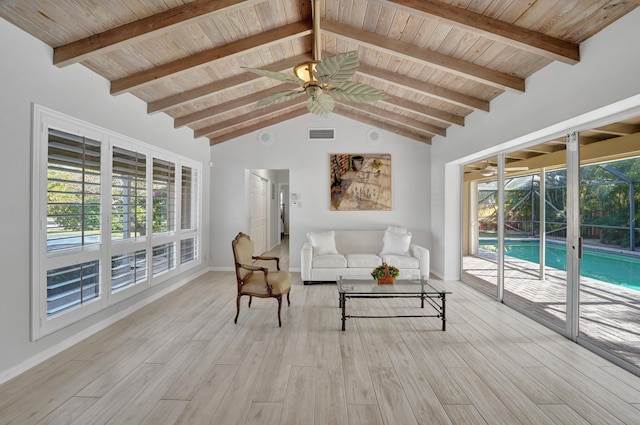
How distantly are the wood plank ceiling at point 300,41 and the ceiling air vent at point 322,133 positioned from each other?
5.05ft

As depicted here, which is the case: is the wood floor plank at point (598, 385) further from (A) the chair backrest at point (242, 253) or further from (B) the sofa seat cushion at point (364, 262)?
(A) the chair backrest at point (242, 253)

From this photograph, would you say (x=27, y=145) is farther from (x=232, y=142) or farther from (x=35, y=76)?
(x=232, y=142)

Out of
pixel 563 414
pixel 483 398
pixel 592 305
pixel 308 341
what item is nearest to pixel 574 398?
pixel 563 414

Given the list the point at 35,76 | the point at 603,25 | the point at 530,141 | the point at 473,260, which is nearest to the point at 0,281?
the point at 35,76

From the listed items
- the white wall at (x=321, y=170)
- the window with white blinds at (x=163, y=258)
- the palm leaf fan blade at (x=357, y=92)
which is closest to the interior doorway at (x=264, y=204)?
the white wall at (x=321, y=170)

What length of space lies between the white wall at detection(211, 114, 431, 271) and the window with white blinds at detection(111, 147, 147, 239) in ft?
7.28

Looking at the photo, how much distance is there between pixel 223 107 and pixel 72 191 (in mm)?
2531

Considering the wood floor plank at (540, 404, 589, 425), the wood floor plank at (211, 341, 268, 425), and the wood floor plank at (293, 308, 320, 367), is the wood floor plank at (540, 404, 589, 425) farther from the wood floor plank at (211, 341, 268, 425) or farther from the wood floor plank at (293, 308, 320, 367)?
the wood floor plank at (211, 341, 268, 425)

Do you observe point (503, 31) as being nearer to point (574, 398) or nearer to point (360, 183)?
point (574, 398)

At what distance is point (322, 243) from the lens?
17.8 ft

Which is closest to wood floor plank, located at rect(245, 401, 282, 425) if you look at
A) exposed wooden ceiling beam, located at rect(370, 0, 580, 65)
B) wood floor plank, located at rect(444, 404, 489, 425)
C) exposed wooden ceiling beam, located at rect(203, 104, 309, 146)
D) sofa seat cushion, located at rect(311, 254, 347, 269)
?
wood floor plank, located at rect(444, 404, 489, 425)

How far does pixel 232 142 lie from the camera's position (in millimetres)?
6141

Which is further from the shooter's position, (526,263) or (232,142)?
(232,142)

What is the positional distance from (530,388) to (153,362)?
3050mm
